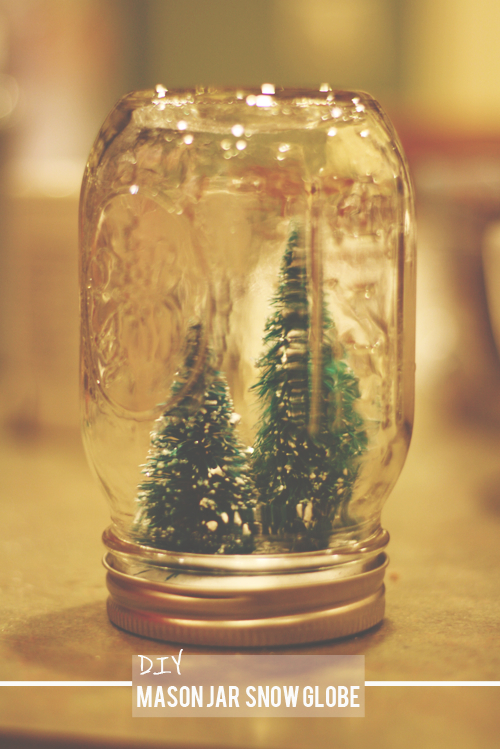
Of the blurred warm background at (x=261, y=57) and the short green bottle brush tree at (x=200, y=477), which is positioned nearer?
the short green bottle brush tree at (x=200, y=477)

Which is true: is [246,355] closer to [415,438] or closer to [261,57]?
[415,438]

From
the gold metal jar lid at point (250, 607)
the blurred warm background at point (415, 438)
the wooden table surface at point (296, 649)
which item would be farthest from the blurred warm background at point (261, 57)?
the gold metal jar lid at point (250, 607)

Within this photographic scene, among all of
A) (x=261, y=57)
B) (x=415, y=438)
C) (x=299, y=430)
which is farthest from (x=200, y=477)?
(x=261, y=57)

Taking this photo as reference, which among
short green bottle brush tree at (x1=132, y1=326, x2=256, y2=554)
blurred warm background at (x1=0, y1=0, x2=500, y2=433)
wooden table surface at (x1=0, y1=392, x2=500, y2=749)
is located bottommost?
wooden table surface at (x1=0, y1=392, x2=500, y2=749)

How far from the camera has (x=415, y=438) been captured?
935mm

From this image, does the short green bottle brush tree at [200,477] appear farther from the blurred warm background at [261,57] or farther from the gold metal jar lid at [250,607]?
the blurred warm background at [261,57]

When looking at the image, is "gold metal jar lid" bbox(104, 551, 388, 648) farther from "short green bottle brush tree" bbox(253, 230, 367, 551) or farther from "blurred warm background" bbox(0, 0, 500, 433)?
"blurred warm background" bbox(0, 0, 500, 433)

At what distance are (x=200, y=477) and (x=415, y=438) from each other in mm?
578

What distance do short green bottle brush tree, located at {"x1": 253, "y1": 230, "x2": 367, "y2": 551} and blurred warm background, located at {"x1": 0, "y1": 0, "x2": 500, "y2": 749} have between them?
6cm

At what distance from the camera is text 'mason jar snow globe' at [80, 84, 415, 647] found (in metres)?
0.39

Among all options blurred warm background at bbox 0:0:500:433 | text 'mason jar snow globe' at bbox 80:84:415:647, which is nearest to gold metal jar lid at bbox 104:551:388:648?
text 'mason jar snow globe' at bbox 80:84:415:647

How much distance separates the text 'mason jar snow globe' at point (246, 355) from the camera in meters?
0.39

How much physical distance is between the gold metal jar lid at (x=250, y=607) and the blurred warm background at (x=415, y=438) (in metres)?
0.01

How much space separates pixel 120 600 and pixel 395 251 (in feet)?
0.71
